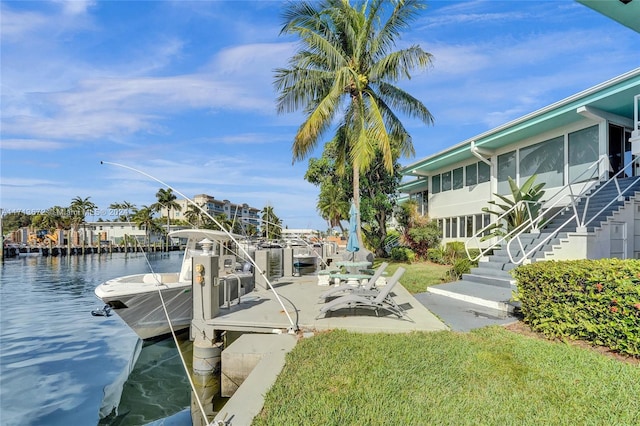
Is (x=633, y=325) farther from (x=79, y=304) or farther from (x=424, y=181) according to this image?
(x=424, y=181)

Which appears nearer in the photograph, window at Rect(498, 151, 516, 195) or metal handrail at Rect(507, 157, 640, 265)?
metal handrail at Rect(507, 157, 640, 265)

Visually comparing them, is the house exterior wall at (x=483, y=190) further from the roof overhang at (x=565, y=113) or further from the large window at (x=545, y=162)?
the roof overhang at (x=565, y=113)

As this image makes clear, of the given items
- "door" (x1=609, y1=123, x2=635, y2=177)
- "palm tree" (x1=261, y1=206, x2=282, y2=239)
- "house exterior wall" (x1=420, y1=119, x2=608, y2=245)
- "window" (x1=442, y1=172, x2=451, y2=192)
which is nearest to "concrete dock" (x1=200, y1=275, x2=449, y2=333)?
"house exterior wall" (x1=420, y1=119, x2=608, y2=245)

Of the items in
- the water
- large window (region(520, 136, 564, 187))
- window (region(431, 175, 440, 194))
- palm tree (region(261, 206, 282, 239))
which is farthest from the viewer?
palm tree (region(261, 206, 282, 239))

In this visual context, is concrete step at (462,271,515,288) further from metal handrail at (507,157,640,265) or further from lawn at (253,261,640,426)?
lawn at (253,261,640,426)

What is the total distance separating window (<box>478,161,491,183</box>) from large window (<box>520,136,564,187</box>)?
7.30 ft

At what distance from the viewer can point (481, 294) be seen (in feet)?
31.4

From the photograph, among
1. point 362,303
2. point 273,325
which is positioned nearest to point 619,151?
point 362,303

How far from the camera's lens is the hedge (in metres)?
5.23

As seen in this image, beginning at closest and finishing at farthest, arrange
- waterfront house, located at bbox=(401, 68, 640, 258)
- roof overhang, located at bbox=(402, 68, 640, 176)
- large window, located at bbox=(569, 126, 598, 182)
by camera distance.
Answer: waterfront house, located at bbox=(401, 68, 640, 258)
roof overhang, located at bbox=(402, 68, 640, 176)
large window, located at bbox=(569, 126, 598, 182)

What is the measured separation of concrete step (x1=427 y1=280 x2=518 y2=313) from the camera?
848 cm

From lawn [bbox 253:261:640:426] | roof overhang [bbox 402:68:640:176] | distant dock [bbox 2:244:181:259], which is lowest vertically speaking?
distant dock [bbox 2:244:181:259]

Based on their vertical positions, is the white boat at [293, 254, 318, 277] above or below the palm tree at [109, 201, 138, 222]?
below

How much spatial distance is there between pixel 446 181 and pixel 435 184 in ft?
4.80
